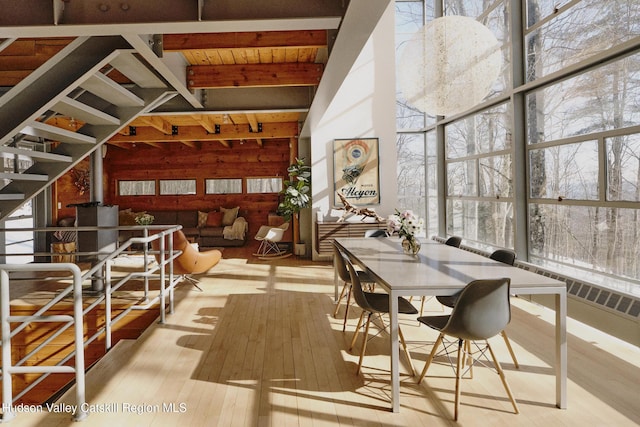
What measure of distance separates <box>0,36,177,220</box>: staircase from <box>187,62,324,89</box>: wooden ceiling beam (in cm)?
40

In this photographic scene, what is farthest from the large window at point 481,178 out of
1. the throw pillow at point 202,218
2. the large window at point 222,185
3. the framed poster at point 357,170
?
the throw pillow at point 202,218

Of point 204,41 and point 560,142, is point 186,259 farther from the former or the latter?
point 560,142

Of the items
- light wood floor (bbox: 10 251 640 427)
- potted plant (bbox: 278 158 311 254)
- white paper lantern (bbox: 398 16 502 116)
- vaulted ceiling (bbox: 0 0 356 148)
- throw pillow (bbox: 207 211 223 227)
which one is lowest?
light wood floor (bbox: 10 251 640 427)

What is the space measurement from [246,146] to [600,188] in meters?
9.00

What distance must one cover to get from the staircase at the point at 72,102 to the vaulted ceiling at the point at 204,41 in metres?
0.23

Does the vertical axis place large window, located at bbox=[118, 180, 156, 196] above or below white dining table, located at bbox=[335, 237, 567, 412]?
above

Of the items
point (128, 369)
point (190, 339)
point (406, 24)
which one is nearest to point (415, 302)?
point (190, 339)

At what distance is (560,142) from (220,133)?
6.59 m

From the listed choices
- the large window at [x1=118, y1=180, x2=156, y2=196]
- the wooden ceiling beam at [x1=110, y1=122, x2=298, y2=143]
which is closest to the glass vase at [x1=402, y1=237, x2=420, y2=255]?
the wooden ceiling beam at [x1=110, y1=122, x2=298, y2=143]

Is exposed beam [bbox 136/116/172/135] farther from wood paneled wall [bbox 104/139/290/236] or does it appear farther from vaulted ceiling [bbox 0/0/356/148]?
wood paneled wall [bbox 104/139/290/236]

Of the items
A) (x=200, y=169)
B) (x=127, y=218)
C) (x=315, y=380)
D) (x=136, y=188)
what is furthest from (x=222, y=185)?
(x=315, y=380)

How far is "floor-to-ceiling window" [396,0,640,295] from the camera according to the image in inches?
156

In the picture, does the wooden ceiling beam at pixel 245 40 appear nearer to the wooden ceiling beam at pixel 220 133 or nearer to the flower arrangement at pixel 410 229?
the flower arrangement at pixel 410 229

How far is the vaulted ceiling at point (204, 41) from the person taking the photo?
2.74 m
